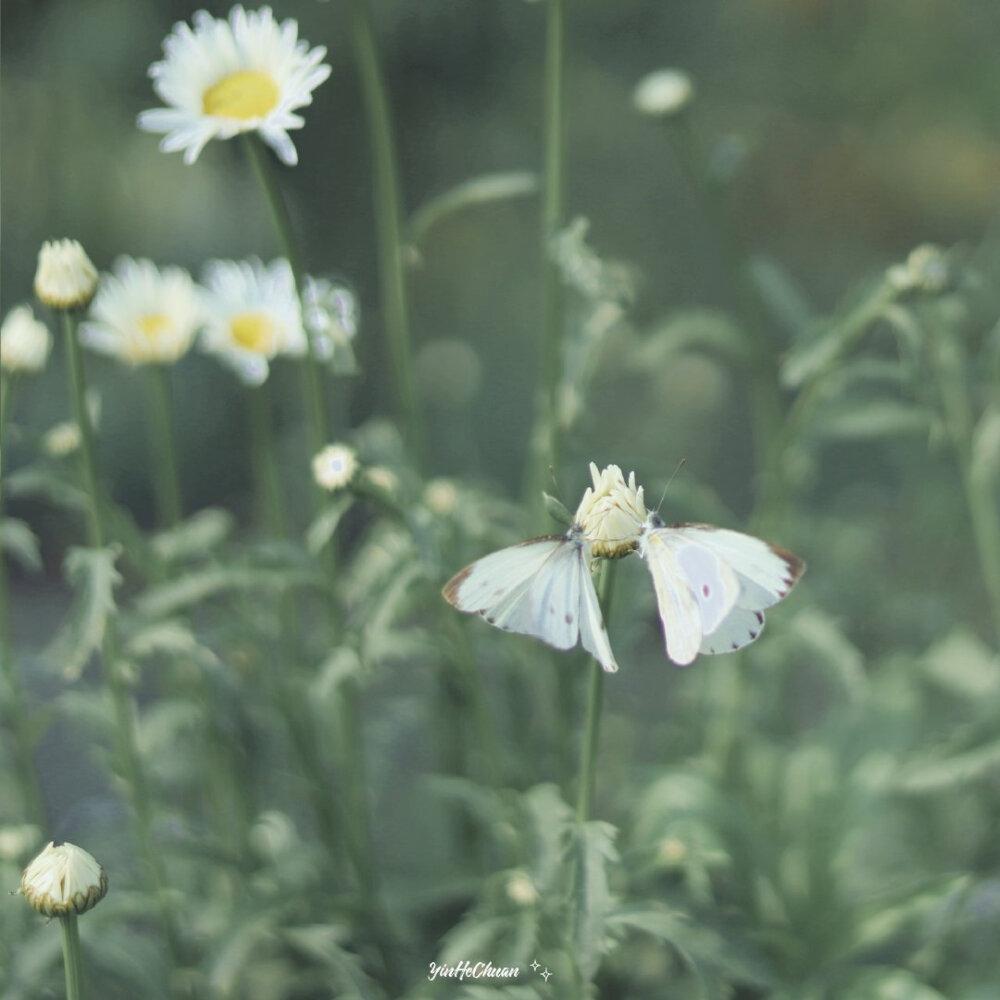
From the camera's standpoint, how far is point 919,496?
1.88 metres

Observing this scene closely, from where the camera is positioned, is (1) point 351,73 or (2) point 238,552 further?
(1) point 351,73

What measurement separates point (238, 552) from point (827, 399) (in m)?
0.60

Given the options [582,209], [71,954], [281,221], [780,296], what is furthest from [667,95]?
[582,209]

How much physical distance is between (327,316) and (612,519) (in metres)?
0.43

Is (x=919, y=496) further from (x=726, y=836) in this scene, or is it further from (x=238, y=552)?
(x=238, y=552)

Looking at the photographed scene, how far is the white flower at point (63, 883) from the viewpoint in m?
0.91

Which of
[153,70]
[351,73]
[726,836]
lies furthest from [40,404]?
[726,836]

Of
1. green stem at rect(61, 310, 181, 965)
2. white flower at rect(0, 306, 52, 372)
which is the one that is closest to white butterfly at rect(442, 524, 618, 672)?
green stem at rect(61, 310, 181, 965)

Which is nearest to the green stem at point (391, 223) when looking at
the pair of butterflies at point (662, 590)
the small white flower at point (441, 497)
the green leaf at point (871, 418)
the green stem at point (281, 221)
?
the small white flower at point (441, 497)

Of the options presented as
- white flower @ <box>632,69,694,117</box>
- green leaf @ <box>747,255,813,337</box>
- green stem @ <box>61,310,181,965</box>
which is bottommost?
green stem @ <box>61,310,181,965</box>

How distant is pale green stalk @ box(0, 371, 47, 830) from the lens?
116 centimetres

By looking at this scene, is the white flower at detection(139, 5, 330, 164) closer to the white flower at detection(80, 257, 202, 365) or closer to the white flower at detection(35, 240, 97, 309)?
the white flower at detection(35, 240, 97, 309)

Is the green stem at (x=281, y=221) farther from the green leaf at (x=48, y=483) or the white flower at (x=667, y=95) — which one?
the white flower at (x=667, y=95)

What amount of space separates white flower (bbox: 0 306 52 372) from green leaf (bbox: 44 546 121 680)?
0.51ft
